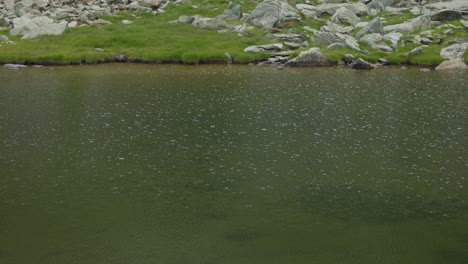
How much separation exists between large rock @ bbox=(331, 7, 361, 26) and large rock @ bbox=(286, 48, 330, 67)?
69.1 ft

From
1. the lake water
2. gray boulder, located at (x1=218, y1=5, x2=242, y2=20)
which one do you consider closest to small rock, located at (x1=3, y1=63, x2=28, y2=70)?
the lake water

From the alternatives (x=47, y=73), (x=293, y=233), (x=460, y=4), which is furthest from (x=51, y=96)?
(x=460, y=4)

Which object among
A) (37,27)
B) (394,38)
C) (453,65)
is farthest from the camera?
(37,27)

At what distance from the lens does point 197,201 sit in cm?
2845

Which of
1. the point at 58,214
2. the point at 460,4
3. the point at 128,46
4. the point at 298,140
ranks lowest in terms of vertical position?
the point at 58,214

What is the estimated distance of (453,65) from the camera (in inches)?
3177

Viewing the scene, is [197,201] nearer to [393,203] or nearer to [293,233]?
[293,233]

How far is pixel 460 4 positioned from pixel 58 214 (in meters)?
100

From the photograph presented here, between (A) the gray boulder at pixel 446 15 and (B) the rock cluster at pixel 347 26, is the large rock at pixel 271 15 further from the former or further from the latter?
(A) the gray boulder at pixel 446 15

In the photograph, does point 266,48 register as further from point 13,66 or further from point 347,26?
point 13,66

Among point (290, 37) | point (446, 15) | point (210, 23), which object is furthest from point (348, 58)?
point (210, 23)

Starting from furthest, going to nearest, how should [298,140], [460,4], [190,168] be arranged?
[460,4], [298,140], [190,168]

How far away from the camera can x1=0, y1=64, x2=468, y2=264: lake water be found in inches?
918

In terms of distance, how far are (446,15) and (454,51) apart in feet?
61.5
